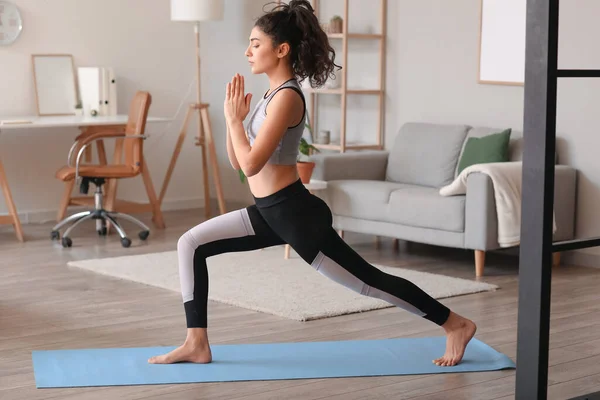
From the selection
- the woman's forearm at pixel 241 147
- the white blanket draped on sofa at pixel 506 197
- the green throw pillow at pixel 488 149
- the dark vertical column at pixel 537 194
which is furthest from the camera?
the green throw pillow at pixel 488 149

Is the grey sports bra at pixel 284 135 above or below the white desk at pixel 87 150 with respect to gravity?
above

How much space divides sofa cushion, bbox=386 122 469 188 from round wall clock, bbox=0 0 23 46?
2.81m

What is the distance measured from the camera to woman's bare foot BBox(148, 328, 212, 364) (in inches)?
135

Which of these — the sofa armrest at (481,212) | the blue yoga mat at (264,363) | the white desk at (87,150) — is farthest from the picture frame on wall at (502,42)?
the blue yoga mat at (264,363)

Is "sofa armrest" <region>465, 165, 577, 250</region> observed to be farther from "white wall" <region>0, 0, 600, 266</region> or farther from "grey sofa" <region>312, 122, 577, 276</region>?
"white wall" <region>0, 0, 600, 266</region>

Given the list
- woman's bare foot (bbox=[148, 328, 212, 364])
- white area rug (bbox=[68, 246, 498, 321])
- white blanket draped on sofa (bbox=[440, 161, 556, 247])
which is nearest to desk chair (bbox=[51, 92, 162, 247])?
white area rug (bbox=[68, 246, 498, 321])

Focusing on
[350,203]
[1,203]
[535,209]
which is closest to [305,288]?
[350,203]

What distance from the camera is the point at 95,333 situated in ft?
13.1

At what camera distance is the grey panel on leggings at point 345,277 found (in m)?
3.26

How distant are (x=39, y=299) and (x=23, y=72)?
282 cm

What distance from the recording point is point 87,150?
23.6ft

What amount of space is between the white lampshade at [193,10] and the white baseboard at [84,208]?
5.18 feet

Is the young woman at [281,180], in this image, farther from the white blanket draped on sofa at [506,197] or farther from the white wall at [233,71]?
the white wall at [233,71]

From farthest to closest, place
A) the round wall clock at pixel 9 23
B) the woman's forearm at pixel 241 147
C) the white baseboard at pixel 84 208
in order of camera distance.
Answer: the white baseboard at pixel 84 208
the round wall clock at pixel 9 23
the woman's forearm at pixel 241 147
